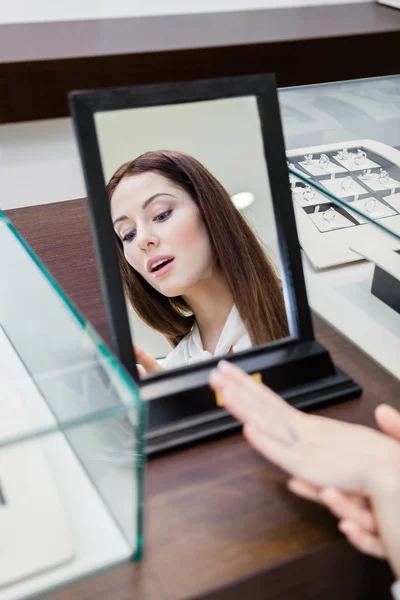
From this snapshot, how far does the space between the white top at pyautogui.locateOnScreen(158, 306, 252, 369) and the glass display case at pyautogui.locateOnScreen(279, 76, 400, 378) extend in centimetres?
18

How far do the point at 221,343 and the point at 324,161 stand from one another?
Answer: 372mm

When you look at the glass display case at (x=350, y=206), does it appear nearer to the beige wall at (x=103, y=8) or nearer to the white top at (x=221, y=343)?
the white top at (x=221, y=343)

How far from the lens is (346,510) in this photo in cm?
55

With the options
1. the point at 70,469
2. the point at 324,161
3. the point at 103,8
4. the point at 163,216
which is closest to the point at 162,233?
the point at 163,216

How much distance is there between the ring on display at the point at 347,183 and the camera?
899mm

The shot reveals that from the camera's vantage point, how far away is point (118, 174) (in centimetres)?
65

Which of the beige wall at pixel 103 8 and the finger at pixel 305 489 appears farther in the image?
the beige wall at pixel 103 8

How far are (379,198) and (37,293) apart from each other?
44 centimetres

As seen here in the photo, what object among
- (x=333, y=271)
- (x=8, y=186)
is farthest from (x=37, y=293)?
(x=8, y=186)

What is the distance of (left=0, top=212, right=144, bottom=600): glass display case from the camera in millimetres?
484

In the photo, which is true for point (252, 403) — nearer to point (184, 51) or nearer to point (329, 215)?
point (329, 215)

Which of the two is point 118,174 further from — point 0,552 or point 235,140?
point 0,552

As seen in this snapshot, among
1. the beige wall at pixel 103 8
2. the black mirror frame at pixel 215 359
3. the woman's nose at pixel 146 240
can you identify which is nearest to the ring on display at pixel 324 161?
the black mirror frame at pixel 215 359

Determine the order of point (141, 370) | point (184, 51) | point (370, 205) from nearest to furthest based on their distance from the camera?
point (141, 370) < point (370, 205) < point (184, 51)
